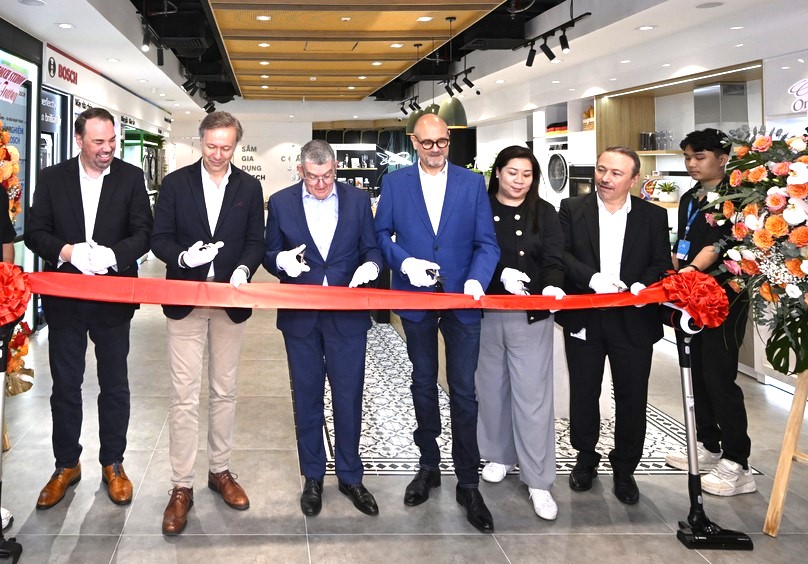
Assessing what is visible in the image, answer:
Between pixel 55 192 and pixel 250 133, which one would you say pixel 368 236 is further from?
pixel 250 133

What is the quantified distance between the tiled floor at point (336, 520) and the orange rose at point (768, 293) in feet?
A: 3.45

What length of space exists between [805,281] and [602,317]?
2.95ft

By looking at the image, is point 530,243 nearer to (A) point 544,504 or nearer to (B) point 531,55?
(A) point 544,504

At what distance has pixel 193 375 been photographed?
3.25 metres

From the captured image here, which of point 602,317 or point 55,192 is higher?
point 55,192

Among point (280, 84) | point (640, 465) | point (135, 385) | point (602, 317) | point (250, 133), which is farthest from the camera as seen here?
point (250, 133)

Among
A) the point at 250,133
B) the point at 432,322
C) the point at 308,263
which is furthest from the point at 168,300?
the point at 250,133

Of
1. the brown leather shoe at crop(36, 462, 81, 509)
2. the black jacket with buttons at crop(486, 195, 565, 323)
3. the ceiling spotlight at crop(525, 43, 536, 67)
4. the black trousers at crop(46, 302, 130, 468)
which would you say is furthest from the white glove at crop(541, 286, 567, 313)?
the ceiling spotlight at crop(525, 43, 536, 67)

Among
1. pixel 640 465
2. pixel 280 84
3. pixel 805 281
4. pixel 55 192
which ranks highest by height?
pixel 280 84

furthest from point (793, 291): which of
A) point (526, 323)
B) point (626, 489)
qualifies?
point (626, 489)

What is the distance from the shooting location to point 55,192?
329 cm

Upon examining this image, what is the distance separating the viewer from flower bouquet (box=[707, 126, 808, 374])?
9.50ft

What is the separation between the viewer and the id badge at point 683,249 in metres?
3.89

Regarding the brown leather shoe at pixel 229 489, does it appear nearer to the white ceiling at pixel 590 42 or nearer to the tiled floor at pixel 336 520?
the tiled floor at pixel 336 520
